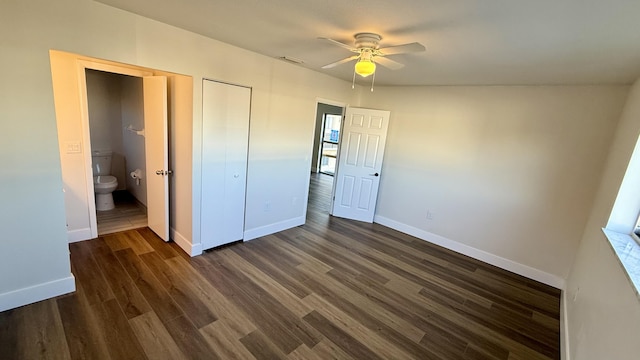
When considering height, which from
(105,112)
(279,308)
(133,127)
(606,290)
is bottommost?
(279,308)

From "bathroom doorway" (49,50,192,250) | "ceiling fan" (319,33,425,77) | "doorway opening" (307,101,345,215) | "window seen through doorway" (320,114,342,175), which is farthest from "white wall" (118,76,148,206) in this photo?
"window seen through doorway" (320,114,342,175)

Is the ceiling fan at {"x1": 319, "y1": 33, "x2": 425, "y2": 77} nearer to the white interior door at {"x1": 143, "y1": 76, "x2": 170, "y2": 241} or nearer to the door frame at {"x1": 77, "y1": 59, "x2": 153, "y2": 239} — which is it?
the white interior door at {"x1": 143, "y1": 76, "x2": 170, "y2": 241}

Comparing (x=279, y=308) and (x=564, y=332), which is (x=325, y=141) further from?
(x=564, y=332)

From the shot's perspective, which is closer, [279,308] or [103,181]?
[279,308]

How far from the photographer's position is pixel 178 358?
1.89 meters

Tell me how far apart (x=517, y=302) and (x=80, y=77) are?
17.1 feet

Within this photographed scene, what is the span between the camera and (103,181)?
4.06 metres

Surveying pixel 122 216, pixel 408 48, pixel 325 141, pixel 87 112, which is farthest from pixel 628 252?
pixel 325 141

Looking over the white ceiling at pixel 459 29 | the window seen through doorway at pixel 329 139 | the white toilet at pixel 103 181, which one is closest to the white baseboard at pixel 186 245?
the white toilet at pixel 103 181

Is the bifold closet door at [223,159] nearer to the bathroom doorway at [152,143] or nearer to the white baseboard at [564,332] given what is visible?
the bathroom doorway at [152,143]

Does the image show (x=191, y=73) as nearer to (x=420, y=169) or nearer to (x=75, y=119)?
(x=75, y=119)

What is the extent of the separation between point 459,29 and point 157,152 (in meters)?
3.29

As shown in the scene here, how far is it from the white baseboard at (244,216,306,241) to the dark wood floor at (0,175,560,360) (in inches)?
5.0

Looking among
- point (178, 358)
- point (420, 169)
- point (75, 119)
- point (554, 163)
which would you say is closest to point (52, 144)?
point (75, 119)
